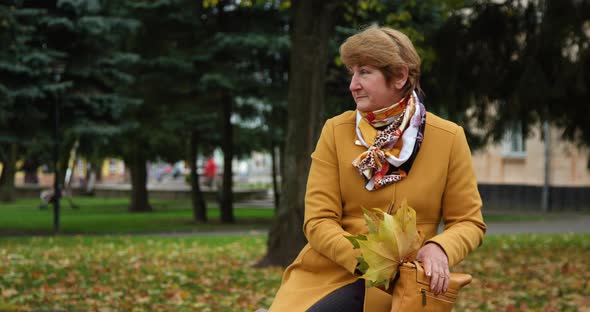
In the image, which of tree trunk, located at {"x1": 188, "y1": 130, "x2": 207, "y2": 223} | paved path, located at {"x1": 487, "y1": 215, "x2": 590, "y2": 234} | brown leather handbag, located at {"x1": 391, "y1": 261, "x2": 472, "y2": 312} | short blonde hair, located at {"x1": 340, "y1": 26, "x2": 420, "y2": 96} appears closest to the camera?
brown leather handbag, located at {"x1": 391, "y1": 261, "x2": 472, "y2": 312}

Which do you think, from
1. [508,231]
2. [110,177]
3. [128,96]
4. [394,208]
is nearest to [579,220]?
[508,231]

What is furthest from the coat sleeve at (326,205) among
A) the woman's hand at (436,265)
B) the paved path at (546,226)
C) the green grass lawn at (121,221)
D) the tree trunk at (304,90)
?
the green grass lawn at (121,221)

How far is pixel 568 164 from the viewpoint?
1513 inches

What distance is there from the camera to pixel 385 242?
276 centimetres

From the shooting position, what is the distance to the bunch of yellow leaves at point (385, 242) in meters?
2.75

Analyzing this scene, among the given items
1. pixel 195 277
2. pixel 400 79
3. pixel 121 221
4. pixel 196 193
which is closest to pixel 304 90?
pixel 195 277

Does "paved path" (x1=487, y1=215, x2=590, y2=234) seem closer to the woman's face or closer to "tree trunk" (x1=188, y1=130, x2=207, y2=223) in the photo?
"tree trunk" (x1=188, y1=130, x2=207, y2=223)

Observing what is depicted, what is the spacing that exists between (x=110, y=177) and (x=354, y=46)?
72.9 meters

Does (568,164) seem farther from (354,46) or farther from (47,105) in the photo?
(354,46)

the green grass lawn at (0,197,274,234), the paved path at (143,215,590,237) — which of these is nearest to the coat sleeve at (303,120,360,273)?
the paved path at (143,215,590,237)

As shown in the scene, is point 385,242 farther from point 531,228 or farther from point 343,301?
point 531,228

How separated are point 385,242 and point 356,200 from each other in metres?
0.27

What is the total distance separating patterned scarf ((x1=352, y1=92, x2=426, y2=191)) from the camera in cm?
292

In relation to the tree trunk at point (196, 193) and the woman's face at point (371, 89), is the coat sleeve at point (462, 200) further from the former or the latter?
the tree trunk at point (196, 193)
